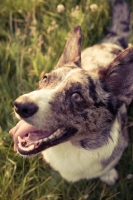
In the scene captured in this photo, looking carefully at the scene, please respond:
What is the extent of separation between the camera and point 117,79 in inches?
99.9

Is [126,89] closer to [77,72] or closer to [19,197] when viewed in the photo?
[77,72]

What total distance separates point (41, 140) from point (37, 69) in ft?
4.86

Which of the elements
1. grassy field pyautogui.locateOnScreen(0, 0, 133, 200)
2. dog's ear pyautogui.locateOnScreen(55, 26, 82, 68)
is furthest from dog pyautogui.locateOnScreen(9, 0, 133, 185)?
grassy field pyautogui.locateOnScreen(0, 0, 133, 200)

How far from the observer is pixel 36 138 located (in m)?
2.41

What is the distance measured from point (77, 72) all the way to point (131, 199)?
1.45m

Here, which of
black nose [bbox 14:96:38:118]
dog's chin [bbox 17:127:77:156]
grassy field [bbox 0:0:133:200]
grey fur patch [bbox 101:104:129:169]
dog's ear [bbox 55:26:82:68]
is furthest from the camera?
grassy field [bbox 0:0:133:200]

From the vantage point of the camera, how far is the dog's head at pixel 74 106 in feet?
7.24

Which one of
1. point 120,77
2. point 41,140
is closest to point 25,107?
point 41,140

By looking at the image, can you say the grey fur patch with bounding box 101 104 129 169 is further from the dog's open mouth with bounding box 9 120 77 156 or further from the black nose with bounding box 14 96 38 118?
the black nose with bounding box 14 96 38 118

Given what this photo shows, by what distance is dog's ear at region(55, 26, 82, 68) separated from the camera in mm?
2706

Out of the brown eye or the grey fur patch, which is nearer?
the brown eye

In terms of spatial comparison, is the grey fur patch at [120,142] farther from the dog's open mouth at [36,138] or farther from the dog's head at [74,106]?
the dog's open mouth at [36,138]

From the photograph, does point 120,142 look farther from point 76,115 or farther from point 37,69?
point 37,69

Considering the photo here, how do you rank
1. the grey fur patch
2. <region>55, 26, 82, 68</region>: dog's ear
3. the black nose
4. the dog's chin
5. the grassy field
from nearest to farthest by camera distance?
the black nose
the dog's chin
<region>55, 26, 82, 68</region>: dog's ear
the grey fur patch
the grassy field
